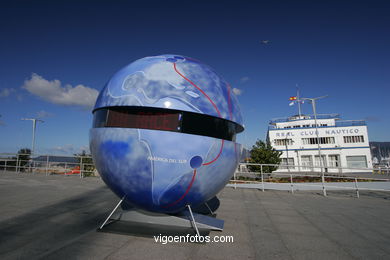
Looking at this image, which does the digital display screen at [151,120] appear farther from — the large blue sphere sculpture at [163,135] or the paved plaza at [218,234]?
the paved plaza at [218,234]

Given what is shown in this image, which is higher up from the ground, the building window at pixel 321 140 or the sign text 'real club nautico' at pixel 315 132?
the sign text 'real club nautico' at pixel 315 132

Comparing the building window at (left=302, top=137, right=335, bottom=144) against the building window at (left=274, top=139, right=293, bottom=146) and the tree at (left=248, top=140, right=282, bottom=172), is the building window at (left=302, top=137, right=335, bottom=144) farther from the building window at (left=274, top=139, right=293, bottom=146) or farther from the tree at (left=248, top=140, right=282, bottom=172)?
the tree at (left=248, top=140, right=282, bottom=172)

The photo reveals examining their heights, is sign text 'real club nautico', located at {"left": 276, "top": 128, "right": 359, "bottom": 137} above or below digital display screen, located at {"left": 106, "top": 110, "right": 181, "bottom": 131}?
above

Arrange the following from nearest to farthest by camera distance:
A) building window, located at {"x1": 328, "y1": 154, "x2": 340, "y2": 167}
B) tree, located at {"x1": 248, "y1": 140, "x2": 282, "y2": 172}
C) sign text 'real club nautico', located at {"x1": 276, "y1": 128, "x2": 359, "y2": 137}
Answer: tree, located at {"x1": 248, "y1": 140, "x2": 282, "y2": 172} → sign text 'real club nautico', located at {"x1": 276, "y1": 128, "x2": 359, "y2": 137} → building window, located at {"x1": 328, "y1": 154, "x2": 340, "y2": 167}

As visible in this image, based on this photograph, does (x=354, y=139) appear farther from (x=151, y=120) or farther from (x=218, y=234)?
(x=151, y=120)

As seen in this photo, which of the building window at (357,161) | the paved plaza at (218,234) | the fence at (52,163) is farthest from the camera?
the building window at (357,161)

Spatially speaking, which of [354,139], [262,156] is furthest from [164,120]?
[354,139]

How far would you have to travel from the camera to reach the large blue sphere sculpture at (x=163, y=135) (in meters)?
2.95

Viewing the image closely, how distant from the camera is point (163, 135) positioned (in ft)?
9.53

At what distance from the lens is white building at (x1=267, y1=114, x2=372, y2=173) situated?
41344 millimetres

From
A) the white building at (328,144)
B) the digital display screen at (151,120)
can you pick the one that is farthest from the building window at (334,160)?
the digital display screen at (151,120)

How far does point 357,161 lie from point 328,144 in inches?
236

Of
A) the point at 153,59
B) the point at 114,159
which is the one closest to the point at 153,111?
the point at 114,159

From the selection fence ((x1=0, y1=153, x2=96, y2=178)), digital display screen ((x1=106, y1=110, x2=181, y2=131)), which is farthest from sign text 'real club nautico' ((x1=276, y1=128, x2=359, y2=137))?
digital display screen ((x1=106, y1=110, x2=181, y2=131))
